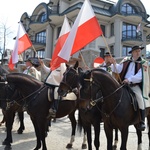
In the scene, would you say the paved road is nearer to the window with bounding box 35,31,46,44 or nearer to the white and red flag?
the white and red flag

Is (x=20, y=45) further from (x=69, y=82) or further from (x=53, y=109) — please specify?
(x=69, y=82)

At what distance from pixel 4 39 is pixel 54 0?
1054 centimetres

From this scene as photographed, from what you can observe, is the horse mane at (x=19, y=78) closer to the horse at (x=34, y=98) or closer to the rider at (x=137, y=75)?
the horse at (x=34, y=98)

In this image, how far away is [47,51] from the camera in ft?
104

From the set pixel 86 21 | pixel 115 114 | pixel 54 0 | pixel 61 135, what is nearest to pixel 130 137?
pixel 61 135

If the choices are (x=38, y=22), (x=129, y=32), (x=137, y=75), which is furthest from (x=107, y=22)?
(x=137, y=75)

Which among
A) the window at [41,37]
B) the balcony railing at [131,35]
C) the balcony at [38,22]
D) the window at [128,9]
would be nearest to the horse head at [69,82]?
the balcony railing at [131,35]

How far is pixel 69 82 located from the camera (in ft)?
13.7

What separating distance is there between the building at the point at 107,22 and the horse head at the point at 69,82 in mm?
20417

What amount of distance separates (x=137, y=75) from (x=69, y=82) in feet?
4.83

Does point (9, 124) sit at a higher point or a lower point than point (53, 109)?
lower

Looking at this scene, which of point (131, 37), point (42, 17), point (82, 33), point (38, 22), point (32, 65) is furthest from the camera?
point (42, 17)

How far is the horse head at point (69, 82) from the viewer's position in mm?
4156

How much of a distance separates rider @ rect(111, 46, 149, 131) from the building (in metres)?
20.0
